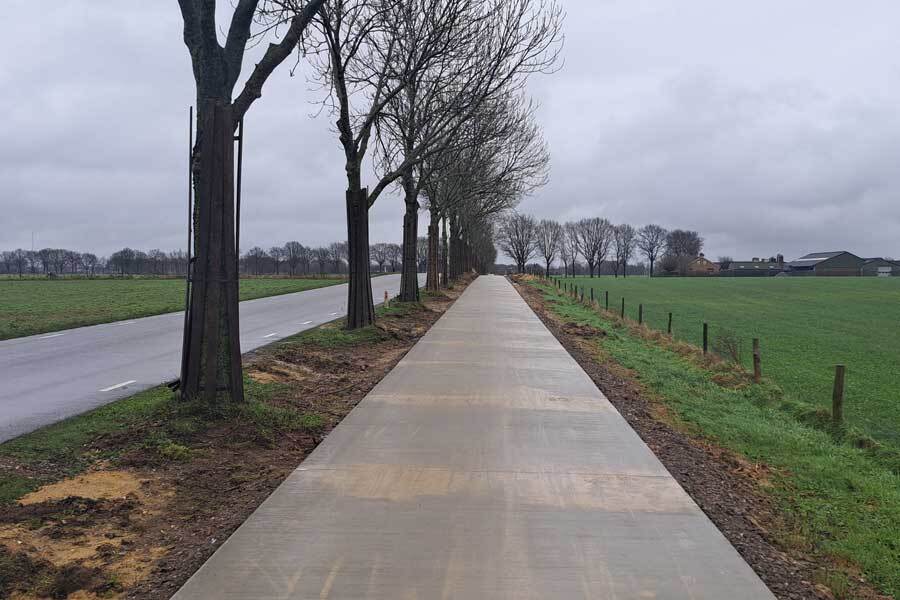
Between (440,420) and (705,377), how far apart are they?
7.68 m

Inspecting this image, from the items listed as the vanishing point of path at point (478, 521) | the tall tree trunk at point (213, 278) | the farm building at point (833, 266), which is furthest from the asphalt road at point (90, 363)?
the farm building at point (833, 266)

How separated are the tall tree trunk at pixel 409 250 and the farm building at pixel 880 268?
483ft

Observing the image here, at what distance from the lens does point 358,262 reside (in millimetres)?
17516

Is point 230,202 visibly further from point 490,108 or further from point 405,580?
point 490,108

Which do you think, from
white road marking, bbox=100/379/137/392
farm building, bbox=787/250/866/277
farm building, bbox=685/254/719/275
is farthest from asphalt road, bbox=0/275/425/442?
farm building, bbox=787/250/866/277

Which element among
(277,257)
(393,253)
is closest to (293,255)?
(277,257)

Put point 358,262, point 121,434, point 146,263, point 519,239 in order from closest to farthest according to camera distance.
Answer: point 121,434
point 358,262
point 146,263
point 519,239

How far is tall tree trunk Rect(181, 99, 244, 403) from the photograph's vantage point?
8.09 m

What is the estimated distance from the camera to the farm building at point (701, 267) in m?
150

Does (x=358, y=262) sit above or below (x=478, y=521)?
above

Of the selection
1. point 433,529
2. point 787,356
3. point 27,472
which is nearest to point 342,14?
point 27,472

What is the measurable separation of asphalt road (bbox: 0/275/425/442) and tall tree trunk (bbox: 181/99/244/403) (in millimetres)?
1868

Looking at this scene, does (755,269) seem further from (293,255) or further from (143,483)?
(143,483)

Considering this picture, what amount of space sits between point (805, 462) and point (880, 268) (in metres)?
170
